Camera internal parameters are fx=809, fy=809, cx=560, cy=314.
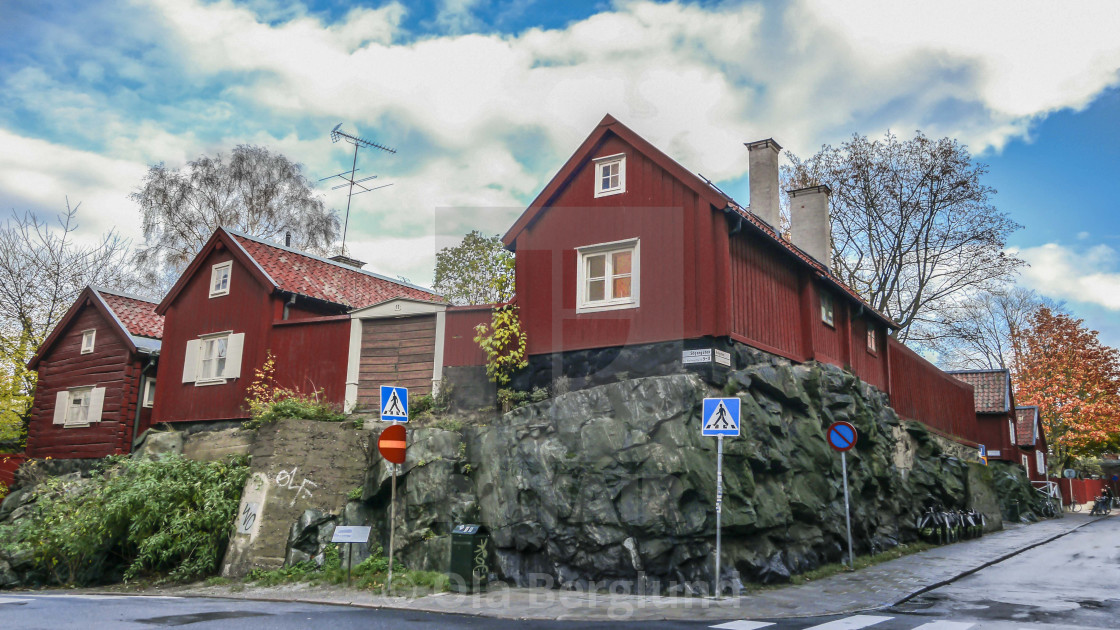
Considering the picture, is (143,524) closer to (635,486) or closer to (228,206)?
(635,486)

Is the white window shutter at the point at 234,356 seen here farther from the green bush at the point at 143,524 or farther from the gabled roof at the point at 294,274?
the green bush at the point at 143,524

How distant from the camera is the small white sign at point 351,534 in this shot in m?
12.9

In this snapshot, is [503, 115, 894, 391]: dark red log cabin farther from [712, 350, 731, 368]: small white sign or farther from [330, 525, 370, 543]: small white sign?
[330, 525, 370, 543]: small white sign

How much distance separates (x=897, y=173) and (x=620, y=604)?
2565 cm

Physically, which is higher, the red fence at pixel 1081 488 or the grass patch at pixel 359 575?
the red fence at pixel 1081 488

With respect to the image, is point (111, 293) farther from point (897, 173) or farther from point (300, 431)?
point (897, 173)

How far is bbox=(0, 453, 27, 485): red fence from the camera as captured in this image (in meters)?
26.8

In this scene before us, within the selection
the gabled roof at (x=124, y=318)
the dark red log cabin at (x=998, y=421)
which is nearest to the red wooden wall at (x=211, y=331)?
the gabled roof at (x=124, y=318)

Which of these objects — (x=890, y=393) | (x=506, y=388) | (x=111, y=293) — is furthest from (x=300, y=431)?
(x=890, y=393)

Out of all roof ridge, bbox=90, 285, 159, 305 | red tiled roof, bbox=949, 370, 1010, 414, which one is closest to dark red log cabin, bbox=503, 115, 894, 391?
roof ridge, bbox=90, 285, 159, 305

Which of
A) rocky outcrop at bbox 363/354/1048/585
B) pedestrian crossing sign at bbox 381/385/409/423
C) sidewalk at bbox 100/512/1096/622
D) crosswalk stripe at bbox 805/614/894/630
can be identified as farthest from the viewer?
pedestrian crossing sign at bbox 381/385/409/423

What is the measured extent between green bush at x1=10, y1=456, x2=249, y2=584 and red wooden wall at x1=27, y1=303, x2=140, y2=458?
20.3 ft

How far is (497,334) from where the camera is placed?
16.8 m

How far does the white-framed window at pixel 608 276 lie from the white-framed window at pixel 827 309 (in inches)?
254
